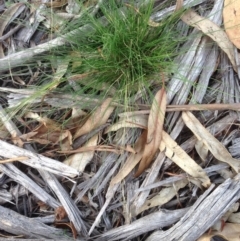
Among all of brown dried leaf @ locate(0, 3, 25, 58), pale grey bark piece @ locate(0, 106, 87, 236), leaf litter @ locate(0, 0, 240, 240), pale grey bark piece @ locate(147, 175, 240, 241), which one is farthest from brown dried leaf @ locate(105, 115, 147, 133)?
brown dried leaf @ locate(0, 3, 25, 58)

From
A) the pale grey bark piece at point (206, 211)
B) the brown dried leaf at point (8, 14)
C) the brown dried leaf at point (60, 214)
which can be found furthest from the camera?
the brown dried leaf at point (8, 14)

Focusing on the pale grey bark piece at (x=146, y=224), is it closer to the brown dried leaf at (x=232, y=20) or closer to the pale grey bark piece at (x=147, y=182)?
the pale grey bark piece at (x=147, y=182)

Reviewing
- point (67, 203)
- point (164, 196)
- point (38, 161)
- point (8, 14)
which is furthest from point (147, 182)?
point (8, 14)

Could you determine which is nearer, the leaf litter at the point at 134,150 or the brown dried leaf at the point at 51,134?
the leaf litter at the point at 134,150

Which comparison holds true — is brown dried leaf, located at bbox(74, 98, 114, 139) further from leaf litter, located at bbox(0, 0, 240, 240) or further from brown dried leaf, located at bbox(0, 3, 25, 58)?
brown dried leaf, located at bbox(0, 3, 25, 58)

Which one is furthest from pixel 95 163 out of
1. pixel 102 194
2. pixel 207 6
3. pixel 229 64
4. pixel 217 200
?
pixel 207 6

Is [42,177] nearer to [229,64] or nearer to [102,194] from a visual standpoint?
[102,194]

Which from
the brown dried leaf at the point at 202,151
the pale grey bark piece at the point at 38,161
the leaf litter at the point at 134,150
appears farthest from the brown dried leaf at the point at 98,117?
the brown dried leaf at the point at 202,151
